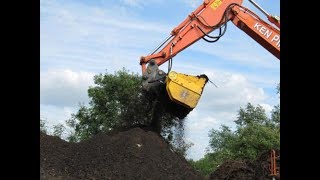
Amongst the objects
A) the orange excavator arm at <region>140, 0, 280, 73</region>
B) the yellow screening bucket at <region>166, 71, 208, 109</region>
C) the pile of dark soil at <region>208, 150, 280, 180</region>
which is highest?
the orange excavator arm at <region>140, 0, 280, 73</region>

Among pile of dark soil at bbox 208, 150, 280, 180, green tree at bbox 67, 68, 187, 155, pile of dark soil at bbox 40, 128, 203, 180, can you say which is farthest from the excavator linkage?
green tree at bbox 67, 68, 187, 155

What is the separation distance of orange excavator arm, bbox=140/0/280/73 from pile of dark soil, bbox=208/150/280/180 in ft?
7.70

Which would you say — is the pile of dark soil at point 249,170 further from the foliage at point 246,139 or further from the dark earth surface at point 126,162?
the foliage at point 246,139

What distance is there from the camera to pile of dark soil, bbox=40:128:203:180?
8.01 metres

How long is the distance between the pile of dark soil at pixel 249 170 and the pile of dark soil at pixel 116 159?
1.81ft

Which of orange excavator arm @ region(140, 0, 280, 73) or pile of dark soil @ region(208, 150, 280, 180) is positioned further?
orange excavator arm @ region(140, 0, 280, 73)

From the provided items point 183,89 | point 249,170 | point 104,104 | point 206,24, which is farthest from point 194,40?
point 104,104

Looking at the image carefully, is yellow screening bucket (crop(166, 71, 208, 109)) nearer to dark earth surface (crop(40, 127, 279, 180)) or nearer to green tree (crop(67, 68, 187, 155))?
dark earth surface (crop(40, 127, 279, 180))

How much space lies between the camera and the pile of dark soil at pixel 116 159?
26.3 feet

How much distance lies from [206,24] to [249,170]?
2986mm

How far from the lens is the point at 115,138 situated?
916 centimetres

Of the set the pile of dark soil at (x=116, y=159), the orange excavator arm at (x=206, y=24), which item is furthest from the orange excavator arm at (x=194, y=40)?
the pile of dark soil at (x=116, y=159)

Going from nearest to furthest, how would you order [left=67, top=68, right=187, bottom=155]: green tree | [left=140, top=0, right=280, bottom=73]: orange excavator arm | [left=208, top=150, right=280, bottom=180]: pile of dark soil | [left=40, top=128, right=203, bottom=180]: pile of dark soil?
[left=40, top=128, right=203, bottom=180]: pile of dark soil
[left=208, top=150, right=280, bottom=180]: pile of dark soil
[left=140, top=0, right=280, bottom=73]: orange excavator arm
[left=67, top=68, right=187, bottom=155]: green tree
